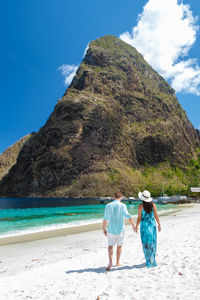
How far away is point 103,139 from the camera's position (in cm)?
12475

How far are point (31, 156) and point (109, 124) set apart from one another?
1920 inches

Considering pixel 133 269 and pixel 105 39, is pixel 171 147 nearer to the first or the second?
pixel 105 39

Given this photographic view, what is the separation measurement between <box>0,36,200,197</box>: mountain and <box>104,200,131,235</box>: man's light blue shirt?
103429 mm

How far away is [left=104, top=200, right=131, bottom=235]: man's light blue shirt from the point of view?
271 inches

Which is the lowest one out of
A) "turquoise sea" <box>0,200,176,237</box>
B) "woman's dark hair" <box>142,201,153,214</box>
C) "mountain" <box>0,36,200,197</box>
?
"turquoise sea" <box>0,200,176,237</box>

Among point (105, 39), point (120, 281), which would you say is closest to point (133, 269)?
point (120, 281)

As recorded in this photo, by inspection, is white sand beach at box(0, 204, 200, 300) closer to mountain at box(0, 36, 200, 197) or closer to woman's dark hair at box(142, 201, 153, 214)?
woman's dark hair at box(142, 201, 153, 214)

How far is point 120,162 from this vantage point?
121 meters

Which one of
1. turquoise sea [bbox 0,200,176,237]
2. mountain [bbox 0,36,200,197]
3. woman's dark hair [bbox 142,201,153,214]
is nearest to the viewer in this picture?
woman's dark hair [bbox 142,201,153,214]

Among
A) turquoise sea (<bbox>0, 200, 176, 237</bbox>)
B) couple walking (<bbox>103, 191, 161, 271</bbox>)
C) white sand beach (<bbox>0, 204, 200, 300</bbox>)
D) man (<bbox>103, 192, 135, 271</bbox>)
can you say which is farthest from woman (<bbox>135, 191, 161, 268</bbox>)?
turquoise sea (<bbox>0, 200, 176, 237</bbox>)

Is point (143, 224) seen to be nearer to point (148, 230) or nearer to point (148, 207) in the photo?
point (148, 230)

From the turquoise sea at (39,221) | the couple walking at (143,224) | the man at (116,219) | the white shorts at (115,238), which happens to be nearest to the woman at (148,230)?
the couple walking at (143,224)

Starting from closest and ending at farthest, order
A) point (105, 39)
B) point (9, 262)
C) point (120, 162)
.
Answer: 1. point (9, 262)
2. point (120, 162)
3. point (105, 39)

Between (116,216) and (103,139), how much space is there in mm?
118061
